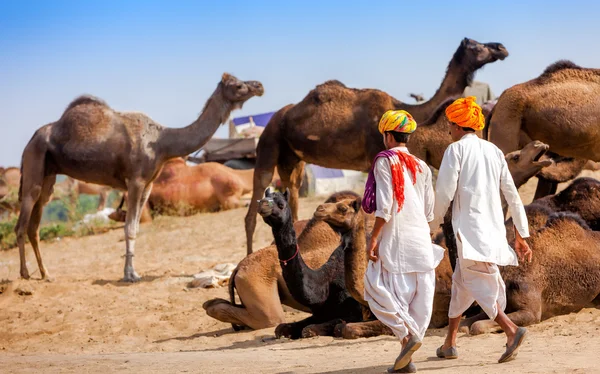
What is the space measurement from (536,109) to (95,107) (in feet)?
20.9

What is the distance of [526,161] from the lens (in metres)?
8.73

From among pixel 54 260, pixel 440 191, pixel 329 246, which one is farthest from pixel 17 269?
pixel 440 191

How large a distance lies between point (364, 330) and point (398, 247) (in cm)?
184

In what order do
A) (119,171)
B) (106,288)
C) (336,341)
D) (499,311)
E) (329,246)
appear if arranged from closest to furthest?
1. (499,311)
2. (336,341)
3. (329,246)
4. (106,288)
5. (119,171)

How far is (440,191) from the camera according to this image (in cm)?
573

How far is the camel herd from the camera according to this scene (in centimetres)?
727

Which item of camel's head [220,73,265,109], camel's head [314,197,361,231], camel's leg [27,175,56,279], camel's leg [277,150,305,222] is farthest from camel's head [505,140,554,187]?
camel's leg [27,175,56,279]

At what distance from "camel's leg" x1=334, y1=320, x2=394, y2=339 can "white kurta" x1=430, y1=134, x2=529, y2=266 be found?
1.71 metres

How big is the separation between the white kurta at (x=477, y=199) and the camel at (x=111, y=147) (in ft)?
23.9

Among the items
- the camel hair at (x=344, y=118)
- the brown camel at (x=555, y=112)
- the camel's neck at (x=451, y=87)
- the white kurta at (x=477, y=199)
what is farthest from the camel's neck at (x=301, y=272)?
the camel's neck at (x=451, y=87)

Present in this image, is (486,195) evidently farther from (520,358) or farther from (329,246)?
(329,246)

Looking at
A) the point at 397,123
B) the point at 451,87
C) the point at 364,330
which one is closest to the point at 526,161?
the point at 364,330

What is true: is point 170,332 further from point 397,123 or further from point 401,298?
point 397,123

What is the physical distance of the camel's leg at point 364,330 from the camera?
23.7 ft
